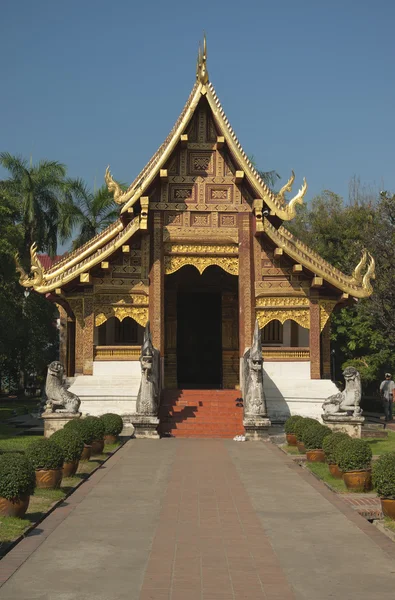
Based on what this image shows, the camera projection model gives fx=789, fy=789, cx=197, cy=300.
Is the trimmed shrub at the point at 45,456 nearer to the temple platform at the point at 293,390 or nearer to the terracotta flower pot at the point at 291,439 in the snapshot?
the terracotta flower pot at the point at 291,439

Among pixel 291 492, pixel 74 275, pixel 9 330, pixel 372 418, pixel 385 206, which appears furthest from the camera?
pixel 9 330

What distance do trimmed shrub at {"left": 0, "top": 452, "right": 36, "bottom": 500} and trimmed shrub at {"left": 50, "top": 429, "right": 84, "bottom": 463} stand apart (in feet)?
9.46

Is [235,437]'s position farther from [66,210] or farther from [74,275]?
[66,210]

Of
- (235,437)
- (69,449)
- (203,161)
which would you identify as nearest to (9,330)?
(203,161)

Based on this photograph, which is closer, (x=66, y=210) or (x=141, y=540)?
(x=141, y=540)

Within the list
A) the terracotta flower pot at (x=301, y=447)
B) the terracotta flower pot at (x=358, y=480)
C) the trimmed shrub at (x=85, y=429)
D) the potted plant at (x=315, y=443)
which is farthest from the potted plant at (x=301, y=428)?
the terracotta flower pot at (x=358, y=480)

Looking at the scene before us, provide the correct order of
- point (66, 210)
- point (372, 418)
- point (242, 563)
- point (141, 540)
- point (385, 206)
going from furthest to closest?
point (66, 210), point (372, 418), point (385, 206), point (141, 540), point (242, 563)

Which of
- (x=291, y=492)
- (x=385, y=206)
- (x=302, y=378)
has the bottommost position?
(x=291, y=492)

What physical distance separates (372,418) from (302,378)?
6187mm

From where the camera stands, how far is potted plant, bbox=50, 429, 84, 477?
438 inches

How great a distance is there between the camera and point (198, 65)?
20.1m

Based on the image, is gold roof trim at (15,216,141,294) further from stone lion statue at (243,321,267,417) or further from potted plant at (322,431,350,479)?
potted plant at (322,431,350,479)

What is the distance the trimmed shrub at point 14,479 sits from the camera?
787 centimetres

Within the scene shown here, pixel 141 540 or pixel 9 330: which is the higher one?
pixel 9 330
